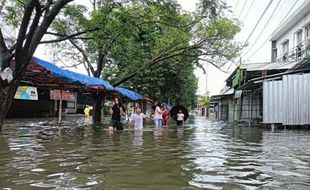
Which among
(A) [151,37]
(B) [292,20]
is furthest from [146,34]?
(B) [292,20]

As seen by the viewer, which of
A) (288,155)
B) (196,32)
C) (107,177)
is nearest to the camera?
(107,177)

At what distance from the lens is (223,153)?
1027cm

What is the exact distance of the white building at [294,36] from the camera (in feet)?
84.7

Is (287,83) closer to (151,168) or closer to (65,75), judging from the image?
Answer: (65,75)

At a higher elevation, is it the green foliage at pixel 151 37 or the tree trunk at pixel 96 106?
the green foliage at pixel 151 37

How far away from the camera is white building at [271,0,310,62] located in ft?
84.7

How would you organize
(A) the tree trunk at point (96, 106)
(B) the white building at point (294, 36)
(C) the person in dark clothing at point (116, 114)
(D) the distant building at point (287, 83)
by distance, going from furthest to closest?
(A) the tree trunk at point (96, 106) < (B) the white building at point (294, 36) < (D) the distant building at point (287, 83) < (C) the person in dark clothing at point (116, 114)

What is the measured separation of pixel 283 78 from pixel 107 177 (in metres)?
15.3

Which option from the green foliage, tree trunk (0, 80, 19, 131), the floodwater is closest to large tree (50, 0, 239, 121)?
the green foliage

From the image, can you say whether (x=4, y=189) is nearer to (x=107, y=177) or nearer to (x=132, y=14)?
(x=107, y=177)

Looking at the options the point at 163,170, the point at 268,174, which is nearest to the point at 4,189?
the point at 163,170

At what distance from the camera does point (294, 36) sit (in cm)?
2969

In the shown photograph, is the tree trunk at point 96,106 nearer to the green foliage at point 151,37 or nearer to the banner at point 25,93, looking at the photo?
the green foliage at point 151,37

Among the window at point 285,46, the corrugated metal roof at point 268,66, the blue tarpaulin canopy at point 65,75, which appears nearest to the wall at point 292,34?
the window at point 285,46
